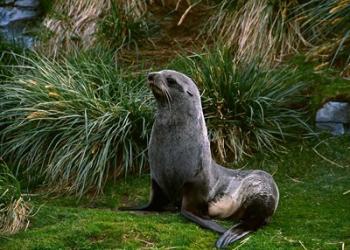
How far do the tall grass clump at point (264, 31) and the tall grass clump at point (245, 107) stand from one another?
587mm

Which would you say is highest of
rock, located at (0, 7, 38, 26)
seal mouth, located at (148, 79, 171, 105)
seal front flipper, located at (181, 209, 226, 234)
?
seal mouth, located at (148, 79, 171, 105)

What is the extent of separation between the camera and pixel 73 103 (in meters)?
8.34

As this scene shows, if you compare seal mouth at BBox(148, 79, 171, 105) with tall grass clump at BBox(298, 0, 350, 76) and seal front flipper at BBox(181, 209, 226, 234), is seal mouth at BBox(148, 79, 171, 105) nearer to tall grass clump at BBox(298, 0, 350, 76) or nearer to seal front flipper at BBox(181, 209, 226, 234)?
seal front flipper at BBox(181, 209, 226, 234)

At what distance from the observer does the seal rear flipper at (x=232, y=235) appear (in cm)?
589

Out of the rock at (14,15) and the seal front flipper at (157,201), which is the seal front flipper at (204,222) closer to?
the seal front flipper at (157,201)

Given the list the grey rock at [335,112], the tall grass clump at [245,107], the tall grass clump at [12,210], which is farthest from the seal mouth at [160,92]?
the grey rock at [335,112]

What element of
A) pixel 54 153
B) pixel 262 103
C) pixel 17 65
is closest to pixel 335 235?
pixel 262 103

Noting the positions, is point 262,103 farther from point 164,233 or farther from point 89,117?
point 164,233

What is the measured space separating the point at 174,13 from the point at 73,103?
9.96ft

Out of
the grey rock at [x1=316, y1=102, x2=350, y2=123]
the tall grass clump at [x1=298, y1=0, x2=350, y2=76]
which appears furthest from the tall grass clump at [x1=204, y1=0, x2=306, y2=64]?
the grey rock at [x1=316, y1=102, x2=350, y2=123]

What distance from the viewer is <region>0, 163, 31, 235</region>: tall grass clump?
6.36m

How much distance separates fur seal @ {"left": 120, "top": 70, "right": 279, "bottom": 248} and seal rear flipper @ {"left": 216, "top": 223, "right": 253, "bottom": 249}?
0.18 metres

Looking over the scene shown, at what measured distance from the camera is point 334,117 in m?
8.30

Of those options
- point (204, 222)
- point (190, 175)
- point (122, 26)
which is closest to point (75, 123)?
point (190, 175)
